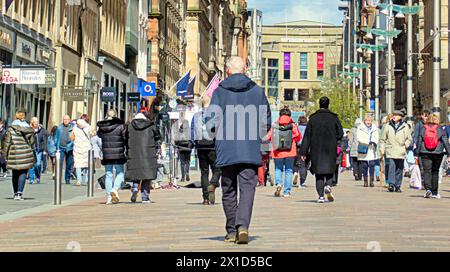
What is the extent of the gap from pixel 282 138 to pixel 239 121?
1290 cm

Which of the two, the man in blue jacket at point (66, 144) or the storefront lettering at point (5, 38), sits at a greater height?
the storefront lettering at point (5, 38)

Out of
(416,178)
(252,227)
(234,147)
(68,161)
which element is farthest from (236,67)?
(68,161)

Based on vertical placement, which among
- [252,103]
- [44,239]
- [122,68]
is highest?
[122,68]

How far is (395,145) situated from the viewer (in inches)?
1094

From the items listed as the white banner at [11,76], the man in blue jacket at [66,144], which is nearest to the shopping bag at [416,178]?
the man in blue jacket at [66,144]

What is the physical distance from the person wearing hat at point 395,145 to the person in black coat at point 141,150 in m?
7.42

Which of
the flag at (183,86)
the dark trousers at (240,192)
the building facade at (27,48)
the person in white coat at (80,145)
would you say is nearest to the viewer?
the dark trousers at (240,192)

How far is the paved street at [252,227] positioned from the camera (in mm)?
12656

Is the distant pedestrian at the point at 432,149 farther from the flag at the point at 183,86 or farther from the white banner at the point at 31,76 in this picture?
the flag at the point at 183,86
